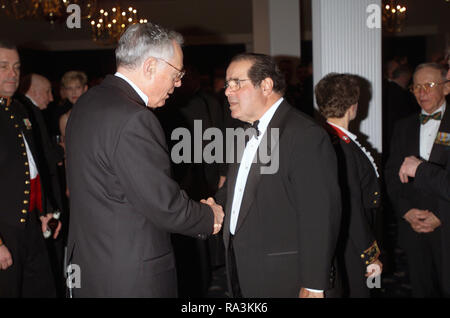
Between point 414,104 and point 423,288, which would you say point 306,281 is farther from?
point 414,104

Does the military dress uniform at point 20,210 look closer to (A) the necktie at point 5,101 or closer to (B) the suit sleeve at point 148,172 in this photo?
(A) the necktie at point 5,101

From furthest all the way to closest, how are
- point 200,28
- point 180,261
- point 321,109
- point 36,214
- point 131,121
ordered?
point 200,28 → point 180,261 → point 36,214 → point 321,109 → point 131,121

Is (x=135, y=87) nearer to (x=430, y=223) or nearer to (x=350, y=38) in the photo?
(x=350, y=38)

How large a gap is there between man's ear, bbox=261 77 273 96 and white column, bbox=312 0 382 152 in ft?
4.19

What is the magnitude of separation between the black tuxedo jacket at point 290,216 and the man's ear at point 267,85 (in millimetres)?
103

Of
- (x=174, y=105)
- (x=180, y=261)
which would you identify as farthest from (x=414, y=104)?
(x=180, y=261)

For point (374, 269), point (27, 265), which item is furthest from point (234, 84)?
point (27, 265)

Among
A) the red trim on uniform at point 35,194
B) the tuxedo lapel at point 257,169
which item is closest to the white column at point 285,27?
the red trim on uniform at point 35,194

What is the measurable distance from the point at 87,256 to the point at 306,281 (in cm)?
87

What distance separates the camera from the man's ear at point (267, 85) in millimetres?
2020

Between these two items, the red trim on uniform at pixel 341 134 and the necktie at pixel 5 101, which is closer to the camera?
the red trim on uniform at pixel 341 134

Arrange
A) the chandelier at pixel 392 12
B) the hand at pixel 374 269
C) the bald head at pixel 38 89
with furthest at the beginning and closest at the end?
1. the chandelier at pixel 392 12
2. the bald head at pixel 38 89
3. the hand at pixel 374 269

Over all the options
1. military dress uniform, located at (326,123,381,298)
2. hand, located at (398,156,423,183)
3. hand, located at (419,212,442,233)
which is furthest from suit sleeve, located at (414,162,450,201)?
hand, located at (419,212,442,233)

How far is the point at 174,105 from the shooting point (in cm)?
380
